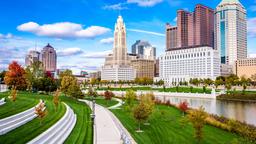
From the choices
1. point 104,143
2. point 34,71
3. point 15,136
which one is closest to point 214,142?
point 104,143

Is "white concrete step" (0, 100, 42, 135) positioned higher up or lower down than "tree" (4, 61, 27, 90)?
lower down

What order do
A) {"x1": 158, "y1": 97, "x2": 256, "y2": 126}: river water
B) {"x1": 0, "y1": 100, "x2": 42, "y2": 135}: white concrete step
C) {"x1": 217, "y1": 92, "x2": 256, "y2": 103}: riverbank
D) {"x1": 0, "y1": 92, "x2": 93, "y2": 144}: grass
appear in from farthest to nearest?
1. {"x1": 217, "y1": 92, "x2": 256, "y2": 103}: riverbank
2. {"x1": 158, "y1": 97, "x2": 256, "y2": 126}: river water
3. {"x1": 0, "y1": 100, "x2": 42, "y2": 135}: white concrete step
4. {"x1": 0, "y1": 92, "x2": 93, "y2": 144}: grass

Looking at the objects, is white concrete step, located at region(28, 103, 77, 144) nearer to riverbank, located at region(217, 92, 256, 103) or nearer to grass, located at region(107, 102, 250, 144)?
grass, located at region(107, 102, 250, 144)

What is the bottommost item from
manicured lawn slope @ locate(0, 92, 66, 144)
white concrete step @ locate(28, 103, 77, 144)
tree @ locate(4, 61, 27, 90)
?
white concrete step @ locate(28, 103, 77, 144)

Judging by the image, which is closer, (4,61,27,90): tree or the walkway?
the walkway

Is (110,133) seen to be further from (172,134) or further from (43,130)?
(43,130)


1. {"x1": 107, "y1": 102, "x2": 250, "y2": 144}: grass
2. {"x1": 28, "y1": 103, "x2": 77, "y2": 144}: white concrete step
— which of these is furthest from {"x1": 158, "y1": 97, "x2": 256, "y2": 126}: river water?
{"x1": 28, "y1": 103, "x2": 77, "y2": 144}: white concrete step

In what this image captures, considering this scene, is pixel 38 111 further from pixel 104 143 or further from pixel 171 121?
pixel 171 121

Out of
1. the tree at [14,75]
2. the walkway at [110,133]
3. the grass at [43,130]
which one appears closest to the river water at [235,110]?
the walkway at [110,133]

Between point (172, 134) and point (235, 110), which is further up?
point (172, 134)

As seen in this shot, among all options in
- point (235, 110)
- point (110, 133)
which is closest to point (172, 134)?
point (110, 133)

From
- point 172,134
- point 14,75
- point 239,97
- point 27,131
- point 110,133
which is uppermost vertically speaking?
point 14,75

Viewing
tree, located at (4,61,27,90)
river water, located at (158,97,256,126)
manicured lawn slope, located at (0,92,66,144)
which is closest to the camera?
manicured lawn slope, located at (0,92,66,144)

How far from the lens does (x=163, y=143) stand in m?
29.7
